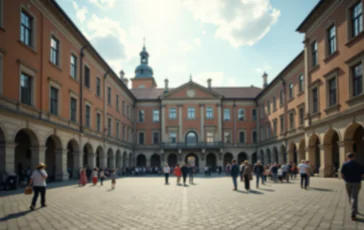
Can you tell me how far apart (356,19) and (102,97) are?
2426 cm

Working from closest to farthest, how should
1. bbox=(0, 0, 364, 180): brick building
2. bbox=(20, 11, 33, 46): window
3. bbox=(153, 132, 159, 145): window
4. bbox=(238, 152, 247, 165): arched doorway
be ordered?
bbox=(0, 0, 364, 180): brick building
bbox=(20, 11, 33, 46): window
bbox=(153, 132, 159, 145): window
bbox=(238, 152, 247, 165): arched doorway

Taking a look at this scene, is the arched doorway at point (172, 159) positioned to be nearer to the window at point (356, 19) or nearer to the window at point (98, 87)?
the window at point (98, 87)

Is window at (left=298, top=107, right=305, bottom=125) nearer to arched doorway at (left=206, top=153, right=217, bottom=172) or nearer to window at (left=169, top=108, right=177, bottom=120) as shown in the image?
arched doorway at (left=206, top=153, right=217, bottom=172)

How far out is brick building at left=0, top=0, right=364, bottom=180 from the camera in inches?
731

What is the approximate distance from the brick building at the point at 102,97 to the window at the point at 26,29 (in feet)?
0.19

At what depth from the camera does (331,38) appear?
24.5 meters

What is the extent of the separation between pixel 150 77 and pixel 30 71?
54471mm

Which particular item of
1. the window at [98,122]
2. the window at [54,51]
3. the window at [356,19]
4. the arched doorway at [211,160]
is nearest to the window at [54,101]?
the window at [54,51]

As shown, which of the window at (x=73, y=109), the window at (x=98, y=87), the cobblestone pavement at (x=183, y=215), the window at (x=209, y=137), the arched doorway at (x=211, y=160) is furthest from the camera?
the arched doorway at (x=211, y=160)

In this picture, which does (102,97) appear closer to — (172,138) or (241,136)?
(172,138)

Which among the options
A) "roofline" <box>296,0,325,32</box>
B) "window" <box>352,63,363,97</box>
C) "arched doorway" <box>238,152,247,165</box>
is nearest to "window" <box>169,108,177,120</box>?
"arched doorway" <box>238,152,247,165</box>

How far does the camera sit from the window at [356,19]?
2023 cm

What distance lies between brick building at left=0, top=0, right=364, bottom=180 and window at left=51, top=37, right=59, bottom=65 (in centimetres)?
7

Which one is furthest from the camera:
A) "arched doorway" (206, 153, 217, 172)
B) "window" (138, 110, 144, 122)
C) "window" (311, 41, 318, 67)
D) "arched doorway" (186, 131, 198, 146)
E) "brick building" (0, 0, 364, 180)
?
"window" (138, 110, 144, 122)
